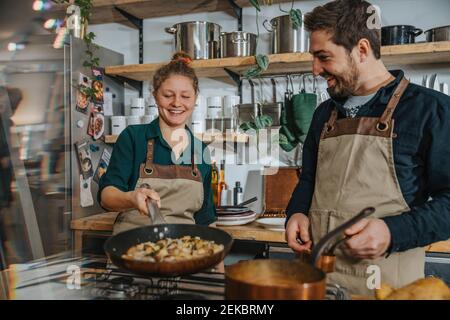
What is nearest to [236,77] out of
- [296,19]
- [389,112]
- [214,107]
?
[214,107]

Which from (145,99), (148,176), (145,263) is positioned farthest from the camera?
(145,99)

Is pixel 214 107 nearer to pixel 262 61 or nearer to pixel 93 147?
pixel 262 61

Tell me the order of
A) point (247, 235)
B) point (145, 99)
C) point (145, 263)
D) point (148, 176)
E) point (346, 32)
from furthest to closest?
point (145, 99)
point (247, 235)
point (148, 176)
point (346, 32)
point (145, 263)

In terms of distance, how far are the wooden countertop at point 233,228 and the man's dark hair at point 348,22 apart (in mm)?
1120

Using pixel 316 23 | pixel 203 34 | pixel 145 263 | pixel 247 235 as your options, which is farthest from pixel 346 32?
pixel 203 34

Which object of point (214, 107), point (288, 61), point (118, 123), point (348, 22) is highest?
point (288, 61)

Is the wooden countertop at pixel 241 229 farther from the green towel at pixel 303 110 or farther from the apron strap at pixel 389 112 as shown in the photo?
the apron strap at pixel 389 112

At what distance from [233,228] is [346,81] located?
1245 mm

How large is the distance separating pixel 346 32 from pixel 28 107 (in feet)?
7.48

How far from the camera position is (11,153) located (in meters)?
2.81

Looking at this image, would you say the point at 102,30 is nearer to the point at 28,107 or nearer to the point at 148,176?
the point at 28,107

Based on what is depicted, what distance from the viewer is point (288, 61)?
8.00 feet
